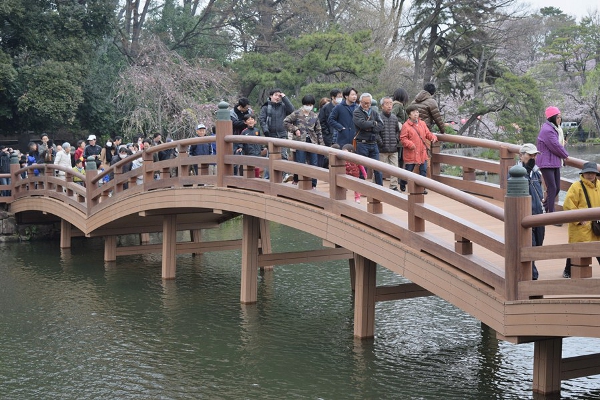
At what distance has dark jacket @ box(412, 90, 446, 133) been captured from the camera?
13820 mm

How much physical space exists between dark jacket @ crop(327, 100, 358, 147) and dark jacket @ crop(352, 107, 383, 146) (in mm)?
498

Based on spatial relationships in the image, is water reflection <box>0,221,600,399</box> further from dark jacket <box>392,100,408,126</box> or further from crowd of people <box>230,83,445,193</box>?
dark jacket <box>392,100,408,126</box>

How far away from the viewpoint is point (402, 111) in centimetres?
1418

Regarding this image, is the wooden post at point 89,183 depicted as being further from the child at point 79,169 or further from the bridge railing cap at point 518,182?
the bridge railing cap at point 518,182

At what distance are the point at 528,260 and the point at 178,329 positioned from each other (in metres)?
6.49

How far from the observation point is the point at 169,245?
54.9 ft

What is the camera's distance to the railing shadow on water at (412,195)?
802 centimetres

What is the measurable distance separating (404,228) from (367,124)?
9.75ft

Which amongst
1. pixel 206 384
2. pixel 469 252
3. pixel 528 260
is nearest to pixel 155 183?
pixel 206 384

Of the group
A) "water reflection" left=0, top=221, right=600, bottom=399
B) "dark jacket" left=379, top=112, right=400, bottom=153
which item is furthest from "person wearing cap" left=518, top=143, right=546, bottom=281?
"dark jacket" left=379, top=112, right=400, bottom=153

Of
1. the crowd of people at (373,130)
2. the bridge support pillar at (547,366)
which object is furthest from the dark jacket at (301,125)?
the bridge support pillar at (547,366)

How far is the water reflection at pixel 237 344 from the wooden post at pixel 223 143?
2.23 meters

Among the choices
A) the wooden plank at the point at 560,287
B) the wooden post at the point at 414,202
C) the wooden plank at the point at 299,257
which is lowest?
the wooden plank at the point at 299,257

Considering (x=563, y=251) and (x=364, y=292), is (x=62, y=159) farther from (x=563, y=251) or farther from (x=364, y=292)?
(x=563, y=251)
